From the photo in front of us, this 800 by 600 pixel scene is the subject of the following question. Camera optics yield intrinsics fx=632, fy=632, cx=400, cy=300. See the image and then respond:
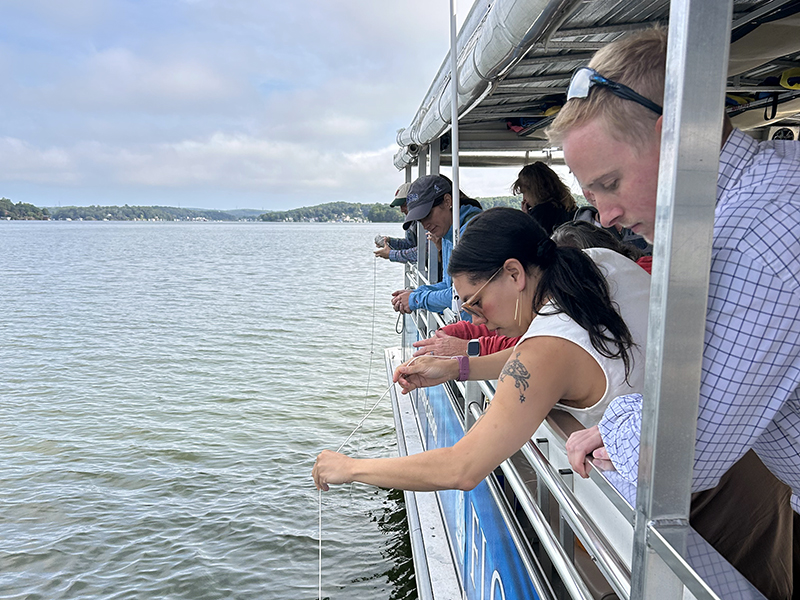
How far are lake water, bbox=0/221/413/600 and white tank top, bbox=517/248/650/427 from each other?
4787 millimetres

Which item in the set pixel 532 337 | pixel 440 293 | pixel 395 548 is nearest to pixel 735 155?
pixel 532 337

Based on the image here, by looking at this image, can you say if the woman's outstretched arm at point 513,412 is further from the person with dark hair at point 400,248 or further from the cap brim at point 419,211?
the person with dark hair at point 400,248

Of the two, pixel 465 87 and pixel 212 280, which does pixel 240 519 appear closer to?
pixel 465 87

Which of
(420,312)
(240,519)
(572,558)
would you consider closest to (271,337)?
(240,519)

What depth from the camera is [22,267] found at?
46281 millimetres

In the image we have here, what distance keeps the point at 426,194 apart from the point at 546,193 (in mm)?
955

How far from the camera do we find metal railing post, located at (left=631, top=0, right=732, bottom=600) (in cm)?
94

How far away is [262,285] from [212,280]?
4100 millimetres

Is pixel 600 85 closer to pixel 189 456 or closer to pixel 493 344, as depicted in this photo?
pixel 493 344

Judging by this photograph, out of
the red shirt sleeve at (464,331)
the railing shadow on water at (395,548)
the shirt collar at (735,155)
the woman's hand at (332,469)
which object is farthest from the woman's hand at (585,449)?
the railing shadow on water at (395,548)

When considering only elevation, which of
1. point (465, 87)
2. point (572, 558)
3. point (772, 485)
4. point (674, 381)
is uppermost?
point (465, 87)

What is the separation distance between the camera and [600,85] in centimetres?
130

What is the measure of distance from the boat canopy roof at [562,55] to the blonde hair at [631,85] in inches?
31.7

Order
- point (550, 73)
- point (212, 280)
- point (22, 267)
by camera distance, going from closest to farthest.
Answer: point (550, 73) → point (212, 280) → point (22, 267)
